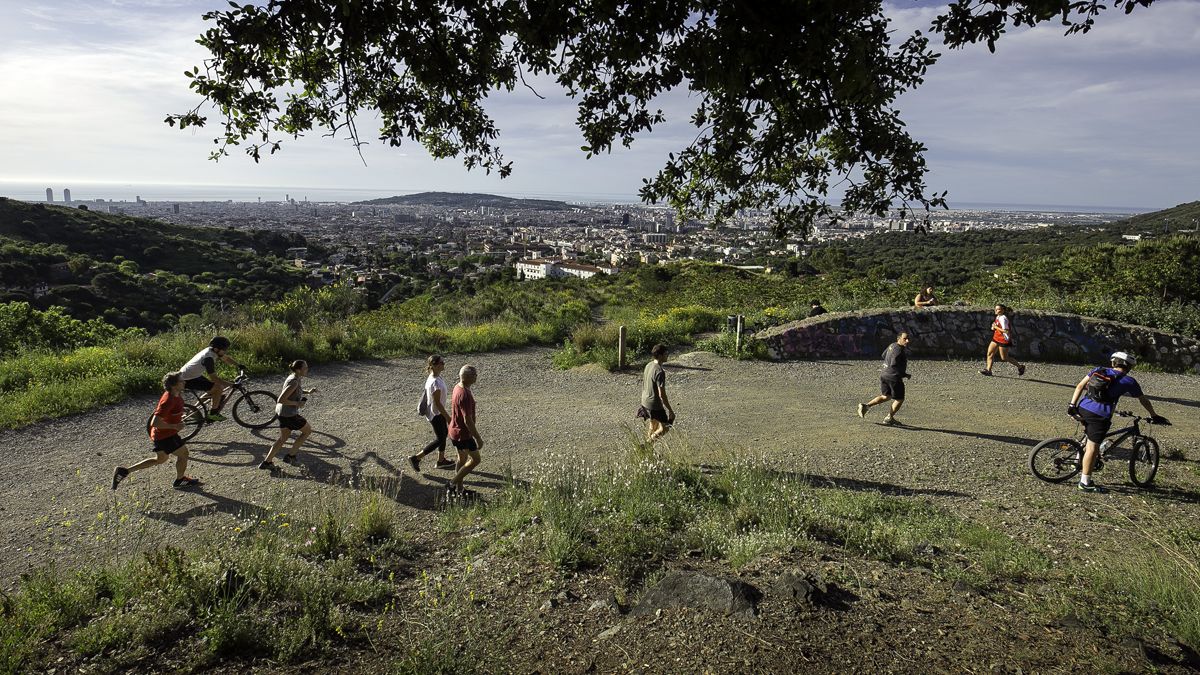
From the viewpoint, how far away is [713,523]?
5059mm

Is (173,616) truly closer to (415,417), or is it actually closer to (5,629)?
(5,629)

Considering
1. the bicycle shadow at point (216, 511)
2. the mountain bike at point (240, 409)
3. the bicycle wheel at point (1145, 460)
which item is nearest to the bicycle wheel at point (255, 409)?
the mountain bike at point (240, 409)

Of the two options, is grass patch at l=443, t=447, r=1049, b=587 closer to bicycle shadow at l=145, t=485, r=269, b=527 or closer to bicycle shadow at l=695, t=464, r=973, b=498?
bicycle shadow at l=695, t=464, r=973, b=498

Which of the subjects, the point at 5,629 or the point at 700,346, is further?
the point at 700,346

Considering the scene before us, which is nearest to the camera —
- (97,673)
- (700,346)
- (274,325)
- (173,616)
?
(97,673)

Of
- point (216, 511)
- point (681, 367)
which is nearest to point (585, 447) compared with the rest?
point (216, 511)

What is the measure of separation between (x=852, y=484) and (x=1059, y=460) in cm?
236

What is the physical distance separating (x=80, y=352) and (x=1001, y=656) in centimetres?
1351

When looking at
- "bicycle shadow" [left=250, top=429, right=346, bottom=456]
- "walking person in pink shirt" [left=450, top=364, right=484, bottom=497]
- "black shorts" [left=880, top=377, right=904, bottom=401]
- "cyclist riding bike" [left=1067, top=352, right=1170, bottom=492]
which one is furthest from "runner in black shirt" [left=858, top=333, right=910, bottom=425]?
"bicycle shadow" [left=250, top=429, right=346, bottom=456]

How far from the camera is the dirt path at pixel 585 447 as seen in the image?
5.73m

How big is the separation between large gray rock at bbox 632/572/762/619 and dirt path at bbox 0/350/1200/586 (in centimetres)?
276

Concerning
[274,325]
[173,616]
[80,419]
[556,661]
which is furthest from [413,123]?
[274,325]

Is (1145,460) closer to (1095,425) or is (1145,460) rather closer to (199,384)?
(1095,425)

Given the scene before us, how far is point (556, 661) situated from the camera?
10.8 feet
